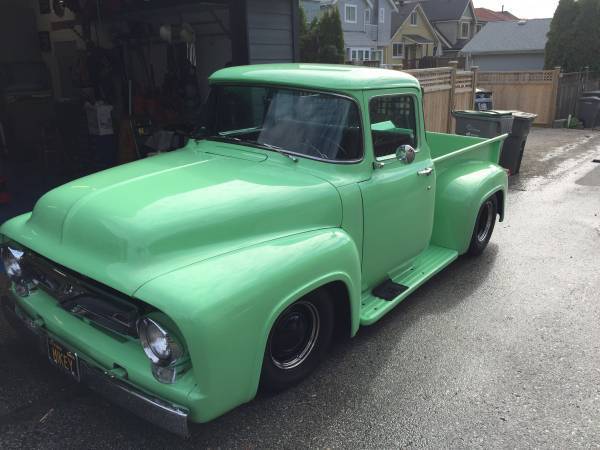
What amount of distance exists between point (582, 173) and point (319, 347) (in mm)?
8639

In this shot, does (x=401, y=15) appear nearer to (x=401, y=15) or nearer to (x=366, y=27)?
(x=401, y=15)

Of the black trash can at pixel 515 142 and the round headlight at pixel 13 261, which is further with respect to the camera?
the black trash can at pixel 515 142

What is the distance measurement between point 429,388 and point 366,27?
138ft

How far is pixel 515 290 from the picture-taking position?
4.79m

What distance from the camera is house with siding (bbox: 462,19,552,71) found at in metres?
33.9

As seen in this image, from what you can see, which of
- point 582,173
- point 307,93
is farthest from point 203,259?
point 582,173

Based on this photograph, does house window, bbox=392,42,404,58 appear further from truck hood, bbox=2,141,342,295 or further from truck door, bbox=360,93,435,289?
truck hood, bbox=2,141,342,295

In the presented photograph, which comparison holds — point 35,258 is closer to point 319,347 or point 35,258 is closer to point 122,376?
point 122,376

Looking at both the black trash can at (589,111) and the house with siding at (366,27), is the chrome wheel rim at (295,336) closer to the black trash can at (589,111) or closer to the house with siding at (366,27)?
the black trash can at (589,111)

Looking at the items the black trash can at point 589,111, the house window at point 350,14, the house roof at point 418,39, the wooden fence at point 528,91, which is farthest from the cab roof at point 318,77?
the house roof at point 418,39

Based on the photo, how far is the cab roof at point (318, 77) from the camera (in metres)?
3.51

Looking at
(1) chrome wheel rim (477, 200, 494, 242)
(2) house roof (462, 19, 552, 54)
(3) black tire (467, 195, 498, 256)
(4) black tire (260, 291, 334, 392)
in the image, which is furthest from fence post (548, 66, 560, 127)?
(2) house roof (462, 19, 552, 54)

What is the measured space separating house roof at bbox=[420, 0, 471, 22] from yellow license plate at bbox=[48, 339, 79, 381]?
186ft

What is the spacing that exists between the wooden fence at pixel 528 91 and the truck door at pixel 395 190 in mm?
13634
